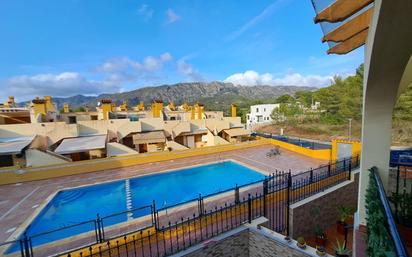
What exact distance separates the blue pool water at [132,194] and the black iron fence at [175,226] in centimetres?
82

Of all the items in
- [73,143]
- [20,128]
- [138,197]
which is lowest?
[138,197]

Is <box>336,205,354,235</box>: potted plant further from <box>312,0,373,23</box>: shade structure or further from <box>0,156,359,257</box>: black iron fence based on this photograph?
<box>312,0,373,23</box>: shade structure

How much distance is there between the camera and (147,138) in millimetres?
21625

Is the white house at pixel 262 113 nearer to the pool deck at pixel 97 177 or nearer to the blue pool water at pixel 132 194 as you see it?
the pool deck at pixel 97 177

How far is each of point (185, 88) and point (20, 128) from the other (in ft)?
592

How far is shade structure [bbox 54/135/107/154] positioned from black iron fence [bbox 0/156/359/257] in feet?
28.9

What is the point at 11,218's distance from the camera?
8984 mm

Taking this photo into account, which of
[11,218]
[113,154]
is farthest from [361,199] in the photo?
[113,154]

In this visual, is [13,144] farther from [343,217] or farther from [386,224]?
[343,217]

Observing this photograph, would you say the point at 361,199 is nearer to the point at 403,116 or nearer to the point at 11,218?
the point at 11,218

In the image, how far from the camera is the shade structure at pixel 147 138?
2133 cm

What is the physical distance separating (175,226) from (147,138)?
661 inches

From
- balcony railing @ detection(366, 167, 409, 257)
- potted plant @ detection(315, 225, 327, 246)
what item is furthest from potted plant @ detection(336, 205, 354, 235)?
balcony railing @ detection(366, 167, 409, 257)

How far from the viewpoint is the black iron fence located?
5727 millimetres
